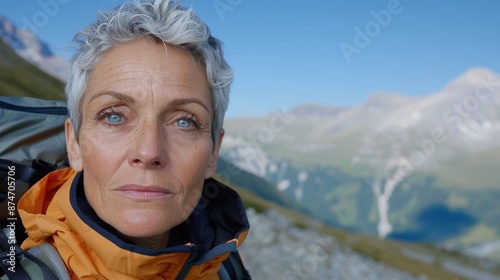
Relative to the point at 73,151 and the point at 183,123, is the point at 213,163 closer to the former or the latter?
the point at 183,123

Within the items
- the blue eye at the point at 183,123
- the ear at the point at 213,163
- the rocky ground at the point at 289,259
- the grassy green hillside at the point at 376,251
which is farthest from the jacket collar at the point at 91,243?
the grassy green hillside at the point at 376,251

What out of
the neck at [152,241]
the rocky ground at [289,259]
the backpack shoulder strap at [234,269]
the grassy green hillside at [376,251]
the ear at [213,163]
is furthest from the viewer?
the grassy green hillside at [376,251]

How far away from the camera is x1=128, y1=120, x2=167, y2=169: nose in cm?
278

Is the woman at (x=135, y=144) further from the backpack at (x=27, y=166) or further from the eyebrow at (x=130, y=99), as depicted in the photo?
the backpack at (x=27, y=166)

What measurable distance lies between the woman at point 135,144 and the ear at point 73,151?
0.4 inches

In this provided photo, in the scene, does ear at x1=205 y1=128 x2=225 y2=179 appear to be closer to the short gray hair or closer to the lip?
the short gray hair

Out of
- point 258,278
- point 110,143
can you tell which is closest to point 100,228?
point 110,143

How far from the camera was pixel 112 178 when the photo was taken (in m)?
2.88

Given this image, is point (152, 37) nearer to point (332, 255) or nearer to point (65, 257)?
point (65, 257)

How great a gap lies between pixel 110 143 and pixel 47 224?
657 mm

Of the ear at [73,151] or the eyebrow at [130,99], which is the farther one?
the ear at [73,151]

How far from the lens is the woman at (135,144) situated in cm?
281

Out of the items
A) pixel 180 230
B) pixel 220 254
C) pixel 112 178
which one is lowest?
pixel 180 230

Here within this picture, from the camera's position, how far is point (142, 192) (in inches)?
111
